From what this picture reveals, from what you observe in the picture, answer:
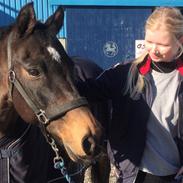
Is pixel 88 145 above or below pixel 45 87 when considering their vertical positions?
below

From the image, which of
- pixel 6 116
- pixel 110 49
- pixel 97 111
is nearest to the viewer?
pixel 6 116

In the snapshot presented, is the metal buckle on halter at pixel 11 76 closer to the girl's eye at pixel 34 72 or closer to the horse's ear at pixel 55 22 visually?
the girl's eye at pixel 34 72

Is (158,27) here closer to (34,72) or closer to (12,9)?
(34,72)

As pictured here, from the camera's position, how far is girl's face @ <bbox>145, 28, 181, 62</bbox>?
2537mm

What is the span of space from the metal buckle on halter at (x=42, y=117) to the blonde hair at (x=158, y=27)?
0.51 m

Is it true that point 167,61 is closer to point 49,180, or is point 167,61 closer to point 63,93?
point 63,93

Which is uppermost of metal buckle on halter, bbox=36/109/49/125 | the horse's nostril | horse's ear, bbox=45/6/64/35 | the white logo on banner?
horse's ear, bbox=45/6/64/35

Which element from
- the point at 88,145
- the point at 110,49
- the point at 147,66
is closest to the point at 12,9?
the point at 110,49

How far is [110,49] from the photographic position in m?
12.8

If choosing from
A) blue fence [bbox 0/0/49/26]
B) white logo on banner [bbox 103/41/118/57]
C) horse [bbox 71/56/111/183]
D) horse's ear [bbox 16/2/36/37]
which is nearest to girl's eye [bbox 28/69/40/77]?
horse's ear [bbox 16/2/36/37]

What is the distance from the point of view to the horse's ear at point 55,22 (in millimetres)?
2636

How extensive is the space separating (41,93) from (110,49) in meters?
10.4

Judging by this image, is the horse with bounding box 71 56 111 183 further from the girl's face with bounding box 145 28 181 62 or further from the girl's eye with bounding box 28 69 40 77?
the girl's eye with bounding box 28 69 40 77

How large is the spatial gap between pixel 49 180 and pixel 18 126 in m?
0.64
